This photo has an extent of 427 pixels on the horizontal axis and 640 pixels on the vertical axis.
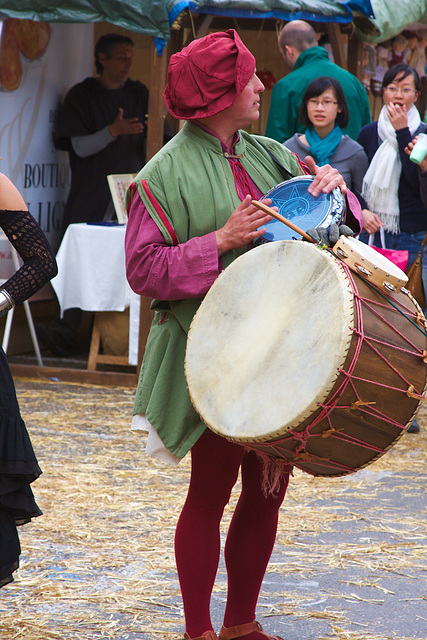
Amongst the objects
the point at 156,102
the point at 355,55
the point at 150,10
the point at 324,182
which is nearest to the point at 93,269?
the point at 156,102

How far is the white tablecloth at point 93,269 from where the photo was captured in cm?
652

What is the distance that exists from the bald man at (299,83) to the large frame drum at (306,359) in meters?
3.52

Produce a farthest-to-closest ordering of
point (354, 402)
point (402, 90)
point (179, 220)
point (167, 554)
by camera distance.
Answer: point (402, 90)
point (167, 554)
point (179, 220)
point (354, 402)

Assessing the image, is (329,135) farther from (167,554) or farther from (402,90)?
(167,554)

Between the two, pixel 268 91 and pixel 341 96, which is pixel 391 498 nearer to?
pixel 341 96

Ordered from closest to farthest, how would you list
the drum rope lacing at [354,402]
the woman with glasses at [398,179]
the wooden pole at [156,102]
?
the drum rope lacing at [354,402] < the woman with glasses at [398,179] < the wooden pole at [156,102]

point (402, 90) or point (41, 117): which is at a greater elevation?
point (402, 90)

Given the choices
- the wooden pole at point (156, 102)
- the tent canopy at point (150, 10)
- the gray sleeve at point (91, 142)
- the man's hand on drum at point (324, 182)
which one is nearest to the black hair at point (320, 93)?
the tent canopy at point (150, 10)

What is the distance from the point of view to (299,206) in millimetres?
2514

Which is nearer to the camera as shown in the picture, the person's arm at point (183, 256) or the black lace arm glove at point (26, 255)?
the person's arm at point (183, 256)

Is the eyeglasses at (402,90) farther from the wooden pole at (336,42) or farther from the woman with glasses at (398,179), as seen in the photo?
the wooden pole at (336,42)

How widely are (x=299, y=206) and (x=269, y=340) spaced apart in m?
0.41

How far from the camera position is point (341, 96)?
5.22m

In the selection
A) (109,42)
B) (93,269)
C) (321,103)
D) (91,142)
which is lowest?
(93,269)
